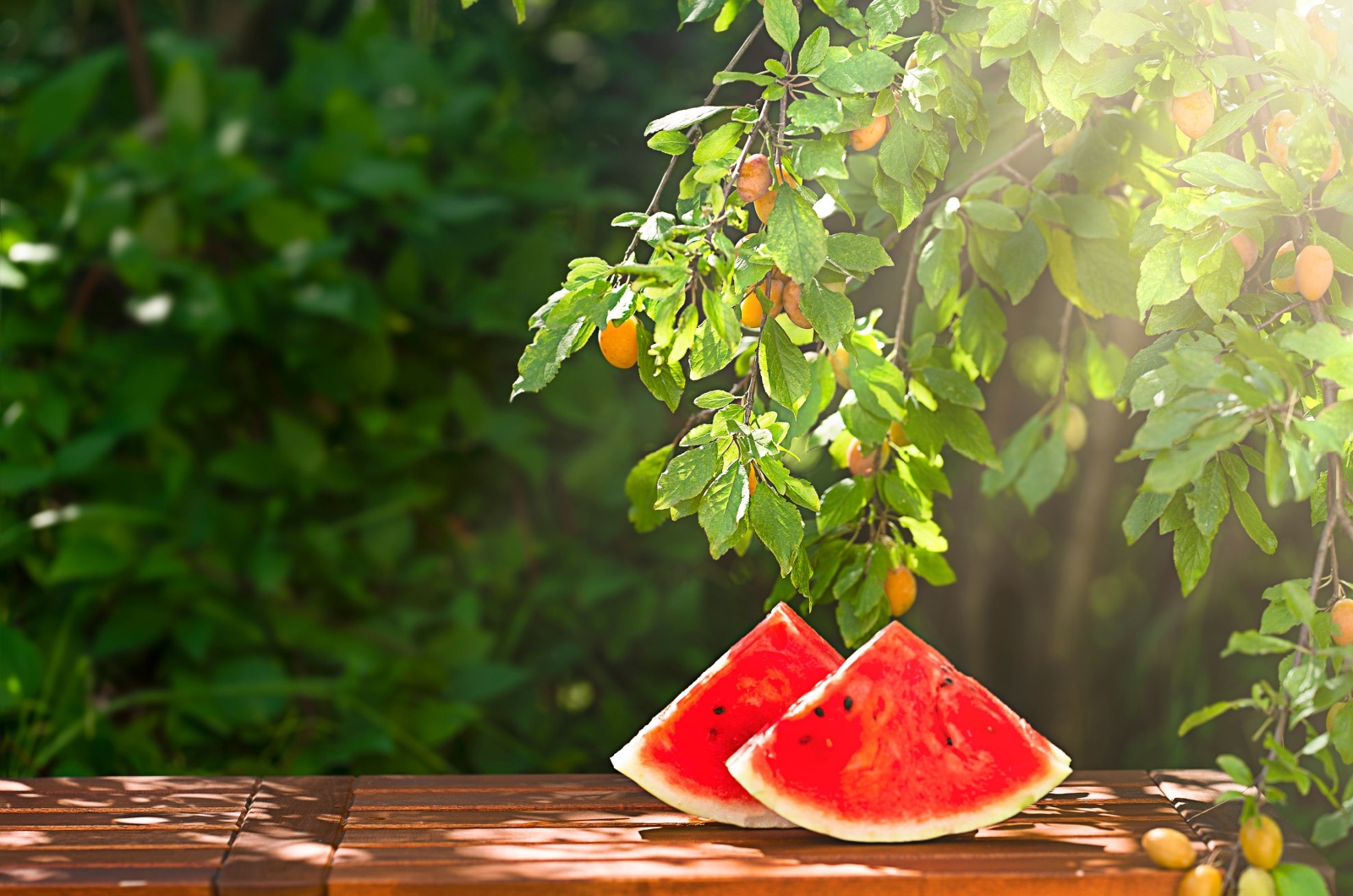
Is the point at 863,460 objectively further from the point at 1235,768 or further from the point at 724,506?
the point at 1235,768

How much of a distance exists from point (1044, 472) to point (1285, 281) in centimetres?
50

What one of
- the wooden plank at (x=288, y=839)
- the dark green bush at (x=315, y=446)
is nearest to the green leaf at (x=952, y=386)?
the wooden plank at (x=288, y=839)

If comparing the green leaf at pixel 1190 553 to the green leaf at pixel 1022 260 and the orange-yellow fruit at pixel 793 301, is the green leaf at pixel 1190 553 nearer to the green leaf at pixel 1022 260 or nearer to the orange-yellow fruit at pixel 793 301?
the green leaf at pixel 1022 260

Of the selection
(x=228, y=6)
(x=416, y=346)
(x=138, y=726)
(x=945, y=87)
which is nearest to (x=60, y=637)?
(x=138, y=726)

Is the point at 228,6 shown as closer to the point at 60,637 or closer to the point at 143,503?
the point at 143,503

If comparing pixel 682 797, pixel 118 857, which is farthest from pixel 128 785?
pixel 682 797

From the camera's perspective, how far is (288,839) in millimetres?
1352

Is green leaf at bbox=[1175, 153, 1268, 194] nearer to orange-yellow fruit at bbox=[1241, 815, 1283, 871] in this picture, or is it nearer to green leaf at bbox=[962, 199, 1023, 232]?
green leaf at bbox=[962, 199, 1023, 232]

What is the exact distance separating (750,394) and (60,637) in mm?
1820

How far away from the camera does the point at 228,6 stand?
304 cm

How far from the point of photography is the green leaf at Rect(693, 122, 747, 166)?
1163 mm

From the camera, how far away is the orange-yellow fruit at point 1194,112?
1.28 meters

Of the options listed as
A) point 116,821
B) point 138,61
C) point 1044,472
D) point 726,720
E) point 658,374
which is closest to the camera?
point 658,374

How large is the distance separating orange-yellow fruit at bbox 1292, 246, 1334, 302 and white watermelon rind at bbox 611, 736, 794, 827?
72cm
